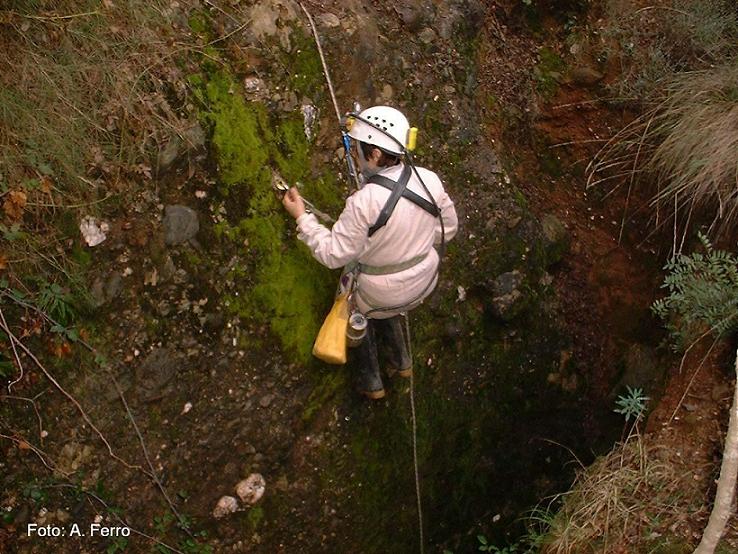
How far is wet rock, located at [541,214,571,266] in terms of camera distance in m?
5.39

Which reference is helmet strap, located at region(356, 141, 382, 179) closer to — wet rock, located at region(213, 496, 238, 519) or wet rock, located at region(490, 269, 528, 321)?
wet rock, located at region(490, 269, 528, 321)

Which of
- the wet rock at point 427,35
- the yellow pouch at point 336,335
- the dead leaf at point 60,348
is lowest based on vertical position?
the yellow pouch at point 336,335

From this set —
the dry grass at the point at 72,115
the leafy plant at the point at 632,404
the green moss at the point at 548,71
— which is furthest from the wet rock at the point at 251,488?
the green moss at the point at 548,71

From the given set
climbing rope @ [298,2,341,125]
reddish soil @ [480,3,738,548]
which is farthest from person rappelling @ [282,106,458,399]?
reddish soil @ [480,3,738,548]

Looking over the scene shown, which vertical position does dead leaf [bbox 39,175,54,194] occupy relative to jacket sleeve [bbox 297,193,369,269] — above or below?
above

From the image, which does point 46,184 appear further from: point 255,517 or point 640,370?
point 640,370

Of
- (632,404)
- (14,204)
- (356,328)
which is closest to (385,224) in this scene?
(356,328)

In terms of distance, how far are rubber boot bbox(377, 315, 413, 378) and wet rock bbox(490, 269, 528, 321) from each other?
0.86m

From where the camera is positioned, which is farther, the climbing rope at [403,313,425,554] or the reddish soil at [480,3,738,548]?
the reddish soil at [480,3,738,548]

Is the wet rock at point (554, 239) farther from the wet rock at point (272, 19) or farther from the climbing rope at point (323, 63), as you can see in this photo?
the wet rock at point (272, 19)

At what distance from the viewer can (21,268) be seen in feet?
11.8

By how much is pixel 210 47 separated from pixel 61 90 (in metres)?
0.88

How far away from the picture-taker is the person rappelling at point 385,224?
134 inches

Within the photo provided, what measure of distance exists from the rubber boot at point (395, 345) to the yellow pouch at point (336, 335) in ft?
1.19
